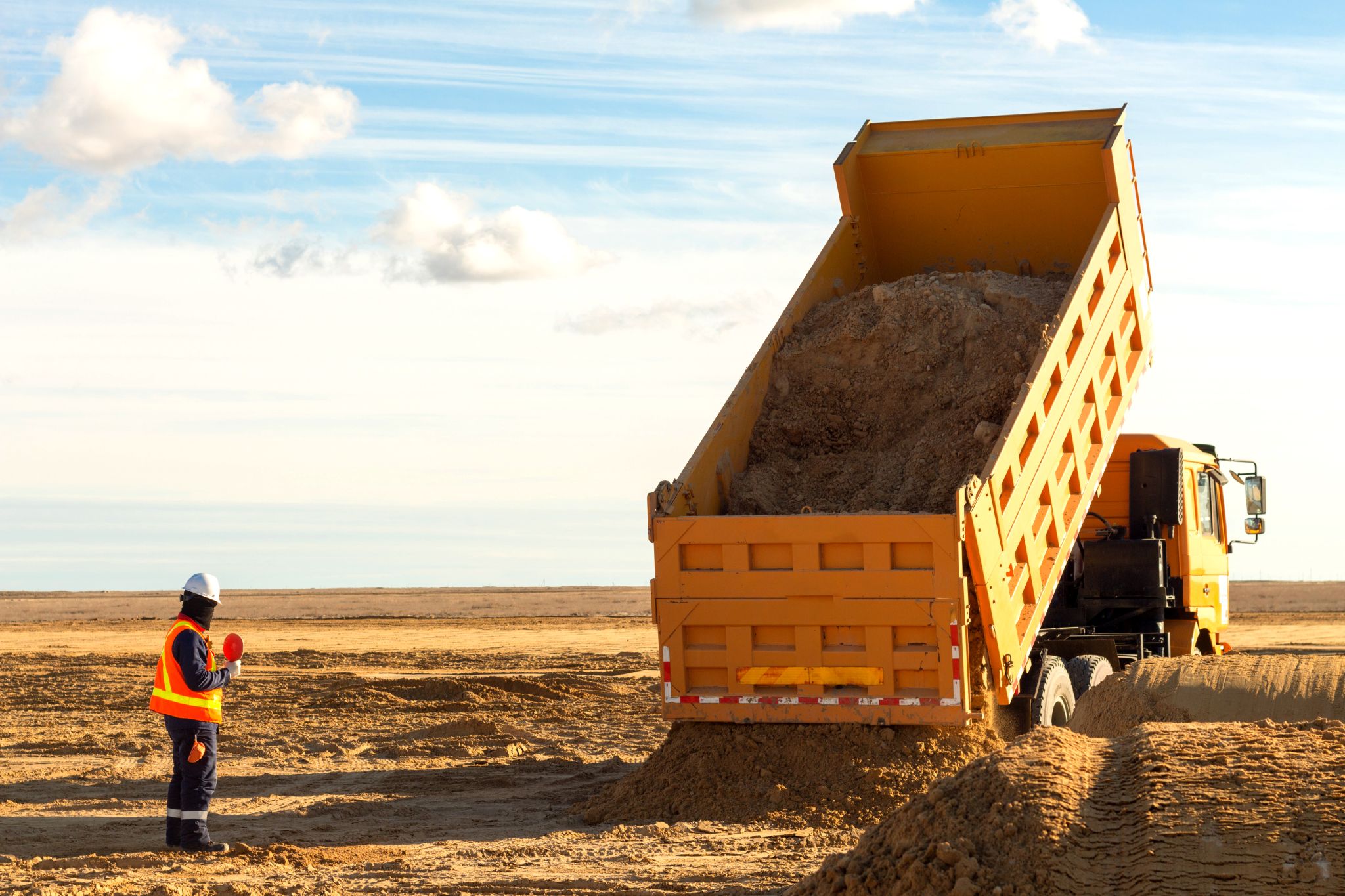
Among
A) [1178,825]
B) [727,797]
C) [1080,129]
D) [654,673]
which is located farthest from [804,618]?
[654,673]

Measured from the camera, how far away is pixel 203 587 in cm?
877

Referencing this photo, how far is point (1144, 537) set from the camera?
11.9 meters

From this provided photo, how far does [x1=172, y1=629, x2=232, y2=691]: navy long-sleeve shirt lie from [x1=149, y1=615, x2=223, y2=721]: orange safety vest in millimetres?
26

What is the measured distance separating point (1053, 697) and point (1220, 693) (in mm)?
1567

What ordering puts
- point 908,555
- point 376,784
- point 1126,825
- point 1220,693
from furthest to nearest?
point 376,784
point 908,555
point 1220,693
point 1126,825

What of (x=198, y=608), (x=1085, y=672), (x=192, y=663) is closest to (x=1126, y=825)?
(x=1085, y=672)

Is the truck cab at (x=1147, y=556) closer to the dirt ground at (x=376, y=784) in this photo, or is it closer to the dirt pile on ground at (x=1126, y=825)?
the dirt ground at (x=376, y=784)

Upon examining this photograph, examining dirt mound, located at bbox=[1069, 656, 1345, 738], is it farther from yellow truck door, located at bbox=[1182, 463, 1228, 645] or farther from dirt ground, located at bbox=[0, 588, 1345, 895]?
yellow truck door, located at bbox=[1182, 463, 1228, 645]

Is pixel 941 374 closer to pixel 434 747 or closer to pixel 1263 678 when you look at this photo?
pixel 1263 678

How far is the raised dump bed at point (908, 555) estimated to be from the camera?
8.88m

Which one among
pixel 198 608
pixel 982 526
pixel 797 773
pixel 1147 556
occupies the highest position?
pixel 982 526

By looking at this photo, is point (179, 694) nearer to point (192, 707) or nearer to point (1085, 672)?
point (192, 707)

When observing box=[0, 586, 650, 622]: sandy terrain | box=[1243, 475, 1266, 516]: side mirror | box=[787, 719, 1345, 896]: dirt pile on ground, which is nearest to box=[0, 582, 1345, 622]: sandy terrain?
box=[0, 586, 650, 622]: sandy terrain

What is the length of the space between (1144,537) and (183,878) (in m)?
7.82
